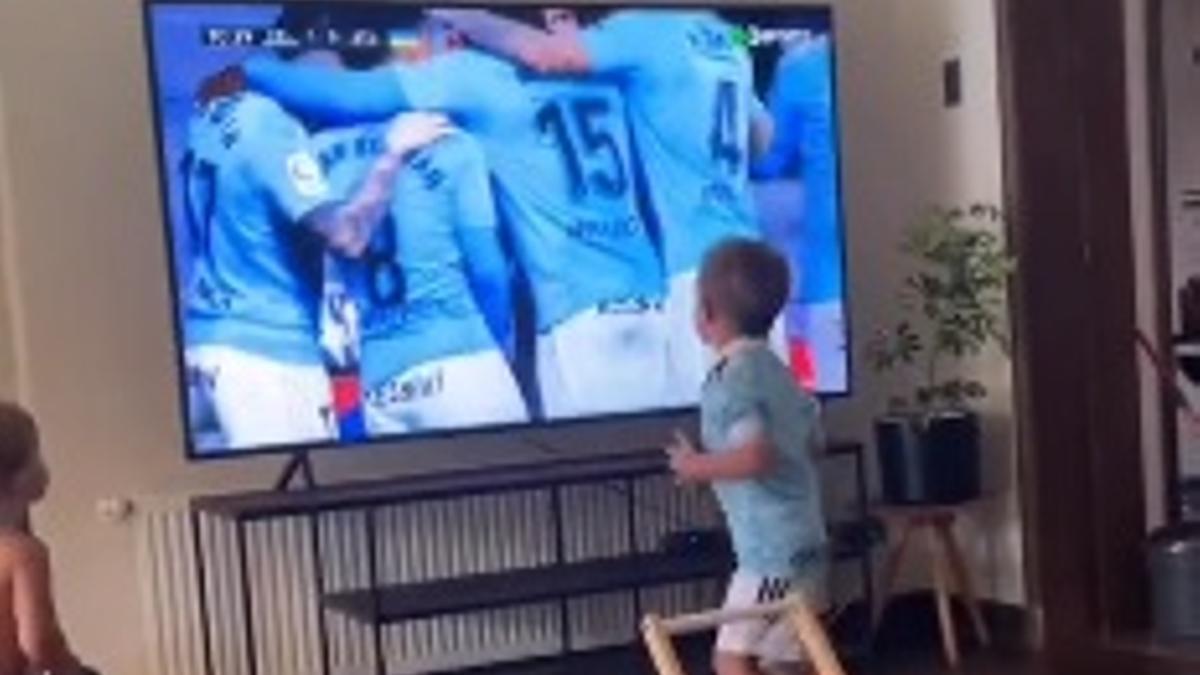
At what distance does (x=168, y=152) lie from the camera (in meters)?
4.04

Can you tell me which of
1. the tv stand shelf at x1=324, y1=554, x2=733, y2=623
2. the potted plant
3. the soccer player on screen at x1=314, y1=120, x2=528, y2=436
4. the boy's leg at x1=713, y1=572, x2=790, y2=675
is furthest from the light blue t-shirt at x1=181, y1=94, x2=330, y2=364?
the potted plant

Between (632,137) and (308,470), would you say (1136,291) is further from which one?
(308,470)

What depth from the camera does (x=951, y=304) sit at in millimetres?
4777

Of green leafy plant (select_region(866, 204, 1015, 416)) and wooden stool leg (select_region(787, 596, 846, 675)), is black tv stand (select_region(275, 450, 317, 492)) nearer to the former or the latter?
green leafy plant (select_region(866, 204, 1015, 416))

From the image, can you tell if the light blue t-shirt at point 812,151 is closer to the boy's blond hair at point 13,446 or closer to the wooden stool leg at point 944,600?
the wooden stool leg at point 944,600

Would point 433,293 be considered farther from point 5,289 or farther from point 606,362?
point 5,289

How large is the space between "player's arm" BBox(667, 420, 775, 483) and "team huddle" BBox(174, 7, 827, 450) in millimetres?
1484

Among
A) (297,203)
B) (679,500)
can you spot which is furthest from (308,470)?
(679,500)

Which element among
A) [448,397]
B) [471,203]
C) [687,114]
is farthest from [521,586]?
[687,114]

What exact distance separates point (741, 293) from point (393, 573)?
187 centimetres

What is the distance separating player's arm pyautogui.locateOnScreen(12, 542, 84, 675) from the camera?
2662mm

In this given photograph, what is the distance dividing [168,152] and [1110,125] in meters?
2.57

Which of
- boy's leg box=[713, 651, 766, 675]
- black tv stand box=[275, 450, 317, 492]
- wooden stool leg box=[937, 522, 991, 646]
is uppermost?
black tv stand box=[275, 450, 317, 492]

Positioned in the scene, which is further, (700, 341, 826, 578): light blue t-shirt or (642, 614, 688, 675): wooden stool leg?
(700, 341, 826, 578): light blue t-shirt
